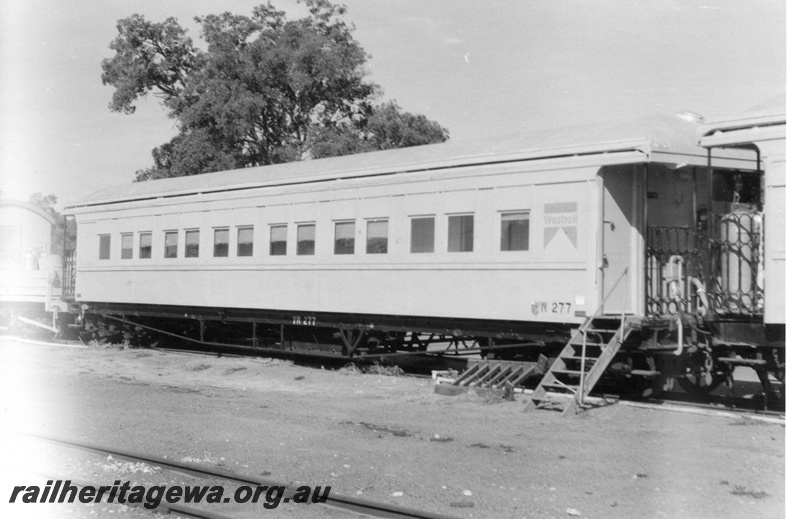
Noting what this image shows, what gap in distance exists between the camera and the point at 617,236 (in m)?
11.8

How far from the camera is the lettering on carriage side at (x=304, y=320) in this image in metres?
15.5

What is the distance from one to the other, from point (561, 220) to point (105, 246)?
1198 centimetres

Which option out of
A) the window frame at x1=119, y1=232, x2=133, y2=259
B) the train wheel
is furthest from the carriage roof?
the train wheel

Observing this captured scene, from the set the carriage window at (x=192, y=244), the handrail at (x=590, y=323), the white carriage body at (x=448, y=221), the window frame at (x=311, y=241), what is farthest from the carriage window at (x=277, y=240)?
the handrail at (x=590, y=323)

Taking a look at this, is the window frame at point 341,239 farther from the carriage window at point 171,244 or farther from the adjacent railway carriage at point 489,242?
the carriage window at point 171,244

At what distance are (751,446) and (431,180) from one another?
6.24m

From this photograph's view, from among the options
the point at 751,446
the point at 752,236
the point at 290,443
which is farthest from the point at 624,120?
the point at 290,443

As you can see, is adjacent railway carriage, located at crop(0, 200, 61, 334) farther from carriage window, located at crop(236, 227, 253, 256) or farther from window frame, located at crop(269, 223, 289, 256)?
window frame, located at crop(269, 223, 289, 256)

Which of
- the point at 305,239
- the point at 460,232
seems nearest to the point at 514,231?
the point at 460,232

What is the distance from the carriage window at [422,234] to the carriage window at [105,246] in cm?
912

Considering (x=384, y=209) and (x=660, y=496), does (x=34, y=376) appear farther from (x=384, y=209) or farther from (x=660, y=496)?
(x=660, y=496)

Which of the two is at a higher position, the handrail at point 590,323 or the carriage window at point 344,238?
the carriage window at point 344,238

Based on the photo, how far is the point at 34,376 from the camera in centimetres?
1498

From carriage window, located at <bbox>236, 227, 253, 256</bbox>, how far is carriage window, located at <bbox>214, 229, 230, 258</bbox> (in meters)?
0.36
